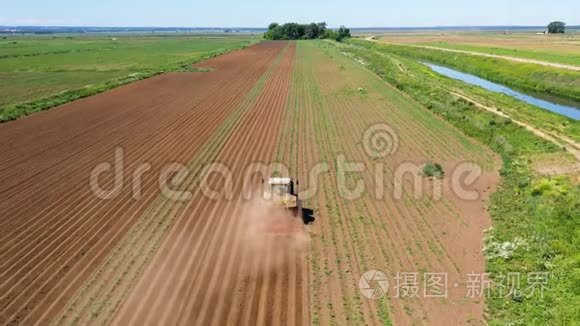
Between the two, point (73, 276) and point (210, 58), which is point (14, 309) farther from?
point (210, 58)

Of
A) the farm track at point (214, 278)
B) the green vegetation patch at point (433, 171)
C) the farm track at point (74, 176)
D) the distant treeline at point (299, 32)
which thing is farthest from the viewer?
the distant treeline at point (299, 32)

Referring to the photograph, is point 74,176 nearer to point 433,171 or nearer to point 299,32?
point 433,171

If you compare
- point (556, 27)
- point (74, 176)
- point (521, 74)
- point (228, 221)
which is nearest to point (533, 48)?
point (521, 74)

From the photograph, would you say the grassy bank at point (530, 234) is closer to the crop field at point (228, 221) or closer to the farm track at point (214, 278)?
the crop field at point (228, 221)

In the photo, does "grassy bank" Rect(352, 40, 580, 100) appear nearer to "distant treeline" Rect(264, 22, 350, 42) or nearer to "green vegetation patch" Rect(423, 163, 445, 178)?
"green vegetation patch" Rect(423, 163, 445, 178)

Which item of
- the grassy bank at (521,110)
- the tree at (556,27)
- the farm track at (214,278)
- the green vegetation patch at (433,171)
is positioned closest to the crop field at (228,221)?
the farm track at (214,278)
